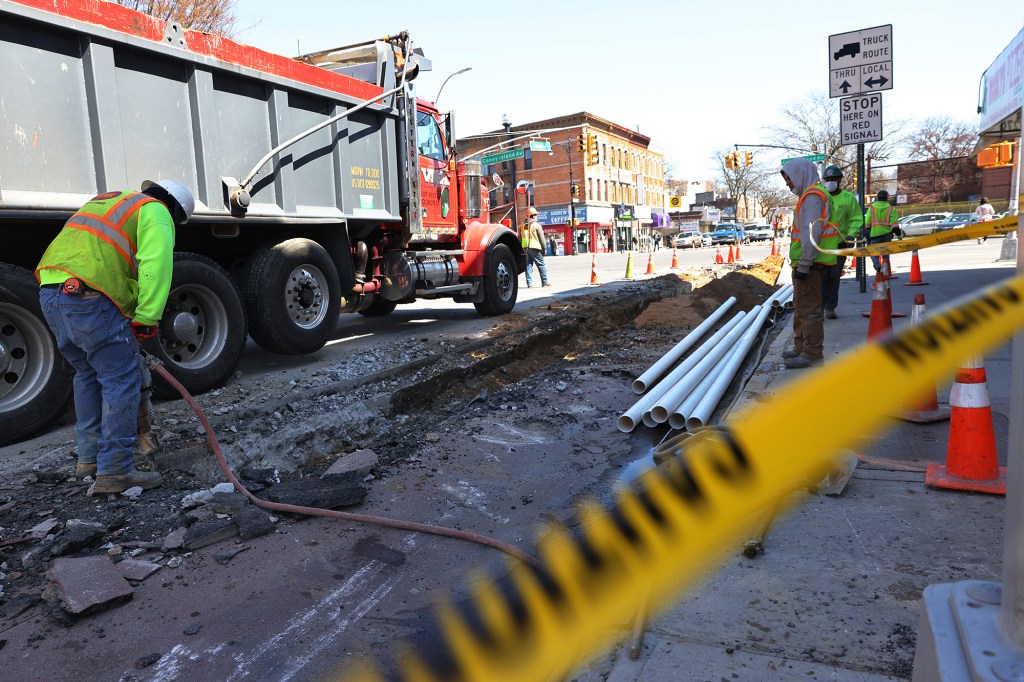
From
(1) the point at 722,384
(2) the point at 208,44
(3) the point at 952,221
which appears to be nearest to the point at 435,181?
(2) the point at 208,44

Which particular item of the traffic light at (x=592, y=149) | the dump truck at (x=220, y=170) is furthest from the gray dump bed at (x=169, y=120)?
the traffic light at (x=592, y=149)

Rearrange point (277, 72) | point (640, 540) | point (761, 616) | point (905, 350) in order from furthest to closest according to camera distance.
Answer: point (277, 72) → point (761, 616) → point (905, 350) → point (640, 540)

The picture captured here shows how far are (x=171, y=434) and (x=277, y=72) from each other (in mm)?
3967

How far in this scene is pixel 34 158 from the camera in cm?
505

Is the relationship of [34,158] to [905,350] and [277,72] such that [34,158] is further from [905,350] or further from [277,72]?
[905,350]

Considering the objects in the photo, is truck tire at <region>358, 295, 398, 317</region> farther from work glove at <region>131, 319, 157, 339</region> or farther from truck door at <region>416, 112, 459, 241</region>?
work glove at <region>131, 319, 157, 339</region>

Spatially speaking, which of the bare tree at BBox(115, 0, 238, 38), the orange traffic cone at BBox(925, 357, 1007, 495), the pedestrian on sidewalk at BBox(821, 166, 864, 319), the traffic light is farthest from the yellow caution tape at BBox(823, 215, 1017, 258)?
the traffic light

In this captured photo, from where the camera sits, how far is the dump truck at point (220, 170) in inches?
196

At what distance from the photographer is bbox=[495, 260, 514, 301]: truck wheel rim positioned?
11336mm

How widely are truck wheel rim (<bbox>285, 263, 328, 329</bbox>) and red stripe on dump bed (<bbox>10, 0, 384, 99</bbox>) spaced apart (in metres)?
2.01

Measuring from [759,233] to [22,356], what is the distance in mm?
65535

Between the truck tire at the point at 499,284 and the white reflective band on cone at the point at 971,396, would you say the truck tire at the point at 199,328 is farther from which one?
the white reflective band on cone at the point at 971,396

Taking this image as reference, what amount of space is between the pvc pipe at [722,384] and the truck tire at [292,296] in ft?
13.5

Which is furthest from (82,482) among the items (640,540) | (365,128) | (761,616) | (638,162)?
(638,162)
